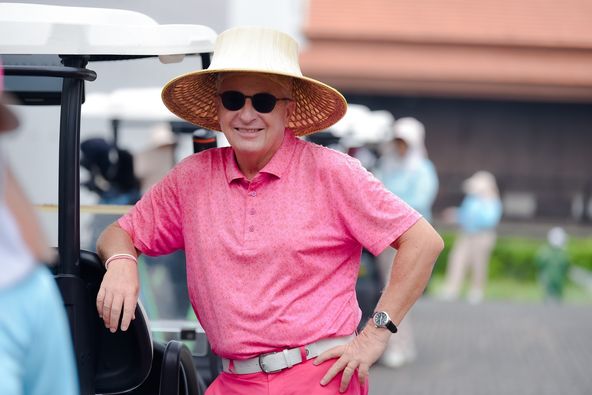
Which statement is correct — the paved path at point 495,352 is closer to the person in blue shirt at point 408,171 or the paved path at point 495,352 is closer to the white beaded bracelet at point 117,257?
the person in blue shirt at point 408,171

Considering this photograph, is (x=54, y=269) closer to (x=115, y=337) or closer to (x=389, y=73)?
(x=115, y=337)

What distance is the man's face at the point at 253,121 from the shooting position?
3088mm

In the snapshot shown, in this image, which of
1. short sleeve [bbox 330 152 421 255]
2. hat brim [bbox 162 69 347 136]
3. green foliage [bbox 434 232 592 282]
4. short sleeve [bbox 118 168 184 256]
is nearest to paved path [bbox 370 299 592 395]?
hat brim [bbox 162 69 347 136]

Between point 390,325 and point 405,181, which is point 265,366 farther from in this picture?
point 405,181

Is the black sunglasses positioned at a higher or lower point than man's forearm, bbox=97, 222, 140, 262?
higher

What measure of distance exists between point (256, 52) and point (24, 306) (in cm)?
156

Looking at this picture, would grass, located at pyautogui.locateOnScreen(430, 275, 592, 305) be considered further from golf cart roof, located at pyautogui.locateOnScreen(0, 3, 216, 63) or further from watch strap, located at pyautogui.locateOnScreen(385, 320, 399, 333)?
golf cart roof, located at pyautogui.locateOnScreen(0, 3, 216, 63)

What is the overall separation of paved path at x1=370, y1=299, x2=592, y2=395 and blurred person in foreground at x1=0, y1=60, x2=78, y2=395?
5.80 metres

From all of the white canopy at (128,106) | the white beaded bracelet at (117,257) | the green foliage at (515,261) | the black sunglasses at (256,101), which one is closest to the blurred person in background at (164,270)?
the white canopy at (128,106)

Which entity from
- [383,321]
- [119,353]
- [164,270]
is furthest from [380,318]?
[164,270]

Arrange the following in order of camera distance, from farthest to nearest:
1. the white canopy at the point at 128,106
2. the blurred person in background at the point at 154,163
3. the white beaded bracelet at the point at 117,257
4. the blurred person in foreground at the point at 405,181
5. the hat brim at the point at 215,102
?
the blurred person in foreground at the point at 405,181
the white canopy at the point at 128,106
the blurred person in background at the point at 154,163
the hat brim at the point at 215,102
the white beaded bracelet at the point at 117,257

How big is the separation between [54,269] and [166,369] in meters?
0.42

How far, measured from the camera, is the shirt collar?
10.0ft

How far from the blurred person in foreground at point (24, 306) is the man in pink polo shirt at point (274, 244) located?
4.02 feet
